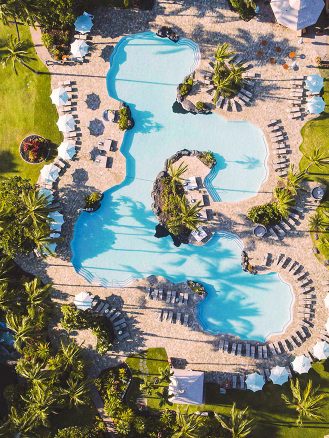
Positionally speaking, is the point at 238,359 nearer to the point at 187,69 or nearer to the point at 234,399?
the point at 234,399

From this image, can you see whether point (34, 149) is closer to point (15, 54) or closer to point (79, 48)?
point (15, 54)

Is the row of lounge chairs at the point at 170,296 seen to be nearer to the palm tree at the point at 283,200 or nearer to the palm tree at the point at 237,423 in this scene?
the palm tree at the point at 237,423

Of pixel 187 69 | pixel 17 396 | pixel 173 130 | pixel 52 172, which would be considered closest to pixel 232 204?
pixel 173 130

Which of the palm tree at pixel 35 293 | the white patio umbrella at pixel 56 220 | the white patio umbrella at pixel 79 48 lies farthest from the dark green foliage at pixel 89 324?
the white patio umbrella at pixel 79 48

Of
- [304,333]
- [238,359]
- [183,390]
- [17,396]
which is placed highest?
[304,333]

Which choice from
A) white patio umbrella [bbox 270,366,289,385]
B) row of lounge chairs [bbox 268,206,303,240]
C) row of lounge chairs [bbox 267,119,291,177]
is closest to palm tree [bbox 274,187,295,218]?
row of lounge chairs [bbox 268,206,303,240]

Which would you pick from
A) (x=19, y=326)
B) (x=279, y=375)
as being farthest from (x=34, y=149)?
(x=279, y=375)
